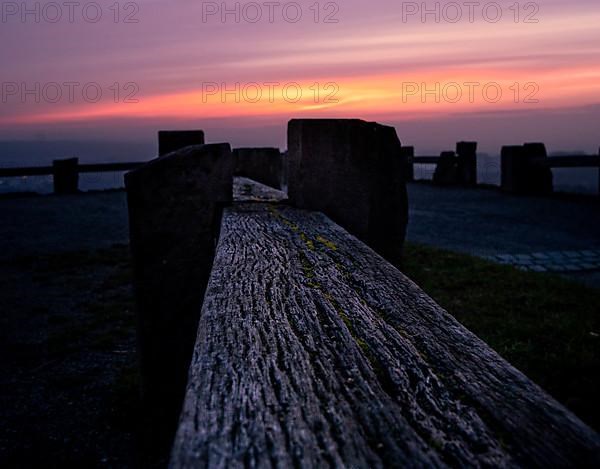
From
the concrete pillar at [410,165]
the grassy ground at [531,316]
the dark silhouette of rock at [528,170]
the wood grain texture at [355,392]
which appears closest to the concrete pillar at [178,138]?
the grassy ground at [531,316]

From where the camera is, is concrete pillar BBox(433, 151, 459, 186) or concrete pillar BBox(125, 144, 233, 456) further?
concrete pillar BBox(433, 151, 459, 186)

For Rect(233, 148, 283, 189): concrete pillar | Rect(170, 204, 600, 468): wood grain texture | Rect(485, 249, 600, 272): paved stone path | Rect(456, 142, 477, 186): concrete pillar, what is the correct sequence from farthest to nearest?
1. Rect(456, 142, 477, 186): concrete pillar
2. Rect(485, 249, 600, 272): paved stone path
3. Rect(233, 148, 283, 189): concrete pillar
4. Rect(170, 204, 600, 468): wood grain texture

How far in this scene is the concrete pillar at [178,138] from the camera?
4.61 metres

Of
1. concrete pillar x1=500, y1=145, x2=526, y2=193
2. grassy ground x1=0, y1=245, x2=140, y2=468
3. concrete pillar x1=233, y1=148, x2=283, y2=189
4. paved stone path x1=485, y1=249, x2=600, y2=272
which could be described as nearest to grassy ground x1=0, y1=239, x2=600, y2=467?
grassy ground x1=0, y1=245, x2=140, y2=468

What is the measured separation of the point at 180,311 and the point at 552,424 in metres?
2.46

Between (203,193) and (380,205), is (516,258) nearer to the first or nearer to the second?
(380,205)

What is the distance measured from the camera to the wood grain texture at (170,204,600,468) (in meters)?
0.71

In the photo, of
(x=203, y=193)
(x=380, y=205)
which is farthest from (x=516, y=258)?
(x=203, y=193)

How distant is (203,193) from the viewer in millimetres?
3006

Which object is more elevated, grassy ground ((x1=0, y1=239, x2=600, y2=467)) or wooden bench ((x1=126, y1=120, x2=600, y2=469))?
wooden bench ((x1=126, y1=120, x2=600, y2=469))

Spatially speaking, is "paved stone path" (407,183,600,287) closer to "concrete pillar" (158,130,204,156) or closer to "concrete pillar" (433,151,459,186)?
"concrete pillar" (433,151,459,186)

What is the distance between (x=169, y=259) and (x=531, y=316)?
3122 millimetres

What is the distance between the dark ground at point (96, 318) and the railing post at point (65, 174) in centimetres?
439

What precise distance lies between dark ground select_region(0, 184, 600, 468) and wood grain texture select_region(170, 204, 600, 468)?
76.9 inches
